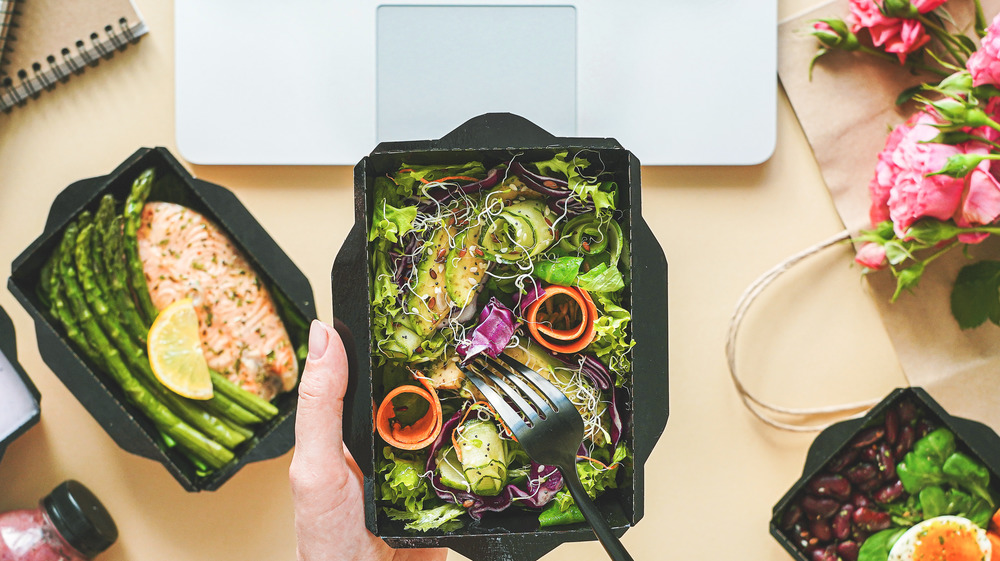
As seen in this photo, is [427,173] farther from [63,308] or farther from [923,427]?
[923,427]

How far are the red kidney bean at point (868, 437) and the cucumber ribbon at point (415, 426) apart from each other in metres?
0.82

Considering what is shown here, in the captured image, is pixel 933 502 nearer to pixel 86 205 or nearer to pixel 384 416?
pixel 384 416

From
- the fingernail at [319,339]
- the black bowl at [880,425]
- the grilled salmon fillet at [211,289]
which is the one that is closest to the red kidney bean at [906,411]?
the black bowl at [880,425]

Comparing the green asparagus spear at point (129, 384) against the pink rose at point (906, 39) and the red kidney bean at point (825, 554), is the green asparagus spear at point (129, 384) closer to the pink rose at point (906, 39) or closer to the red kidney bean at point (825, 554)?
the red kidney bean at point (825, 554)

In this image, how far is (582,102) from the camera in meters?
1.19

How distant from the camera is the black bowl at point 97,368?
1119 mm

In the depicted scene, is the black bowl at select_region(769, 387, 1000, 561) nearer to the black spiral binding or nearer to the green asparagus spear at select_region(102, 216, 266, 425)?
the green asparagus spear at select_region(102, 216, 266, 425)

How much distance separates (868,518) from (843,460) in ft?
0.39

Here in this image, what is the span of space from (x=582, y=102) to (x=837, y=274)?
2.03 feet

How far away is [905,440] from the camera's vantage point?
118 cm

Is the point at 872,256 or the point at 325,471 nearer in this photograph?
the point at 325,471

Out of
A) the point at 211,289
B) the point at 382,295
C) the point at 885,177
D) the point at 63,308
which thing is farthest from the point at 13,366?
the point at 885,177

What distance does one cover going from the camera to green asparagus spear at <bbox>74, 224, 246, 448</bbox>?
1131 millimetres

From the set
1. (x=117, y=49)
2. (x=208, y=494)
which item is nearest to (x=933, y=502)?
(x=208, y=494)
